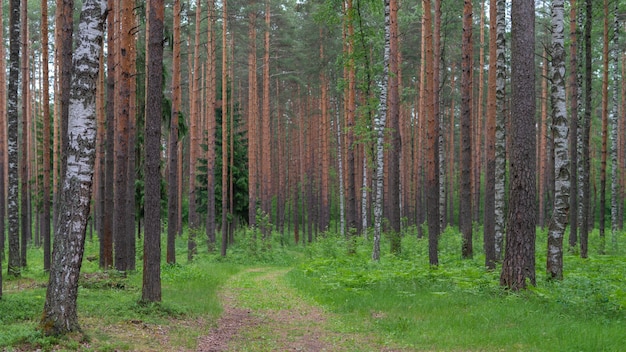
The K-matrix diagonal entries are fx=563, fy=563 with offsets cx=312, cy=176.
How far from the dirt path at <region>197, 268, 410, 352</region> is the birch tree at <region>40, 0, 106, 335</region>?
6.44 ft

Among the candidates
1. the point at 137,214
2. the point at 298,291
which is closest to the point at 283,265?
the point at 137,214

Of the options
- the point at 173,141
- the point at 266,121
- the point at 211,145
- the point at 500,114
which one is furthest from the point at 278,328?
the point at 266,121

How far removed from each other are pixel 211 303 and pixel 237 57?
2977 cm

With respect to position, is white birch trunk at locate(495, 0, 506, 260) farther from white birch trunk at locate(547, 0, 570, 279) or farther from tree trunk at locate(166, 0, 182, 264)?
tree trunk at locate(166, 0, 182, 264)

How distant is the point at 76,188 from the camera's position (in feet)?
23.8

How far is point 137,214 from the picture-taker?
26484 millimetres

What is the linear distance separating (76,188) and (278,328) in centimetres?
432

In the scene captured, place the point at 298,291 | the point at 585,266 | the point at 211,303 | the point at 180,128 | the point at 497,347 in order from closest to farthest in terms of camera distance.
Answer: the point at 497,347 < the point at 211,303 < the point at 298,291 < the point at 585,266 < the point at 180,128

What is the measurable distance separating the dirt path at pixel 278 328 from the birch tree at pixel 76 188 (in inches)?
77.2

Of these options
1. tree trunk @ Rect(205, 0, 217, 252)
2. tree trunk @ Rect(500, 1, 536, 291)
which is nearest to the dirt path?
tree trunk @ Rect(500, 1, 536, 291)

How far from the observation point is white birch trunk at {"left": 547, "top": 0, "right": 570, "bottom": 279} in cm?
1129

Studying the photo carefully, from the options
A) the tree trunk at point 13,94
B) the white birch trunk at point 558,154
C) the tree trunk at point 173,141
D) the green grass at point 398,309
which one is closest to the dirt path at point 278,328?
the green grass at point 398,309

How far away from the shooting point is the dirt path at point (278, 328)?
8172 millimetres

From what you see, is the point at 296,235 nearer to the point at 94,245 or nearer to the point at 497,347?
the point at 94,245
